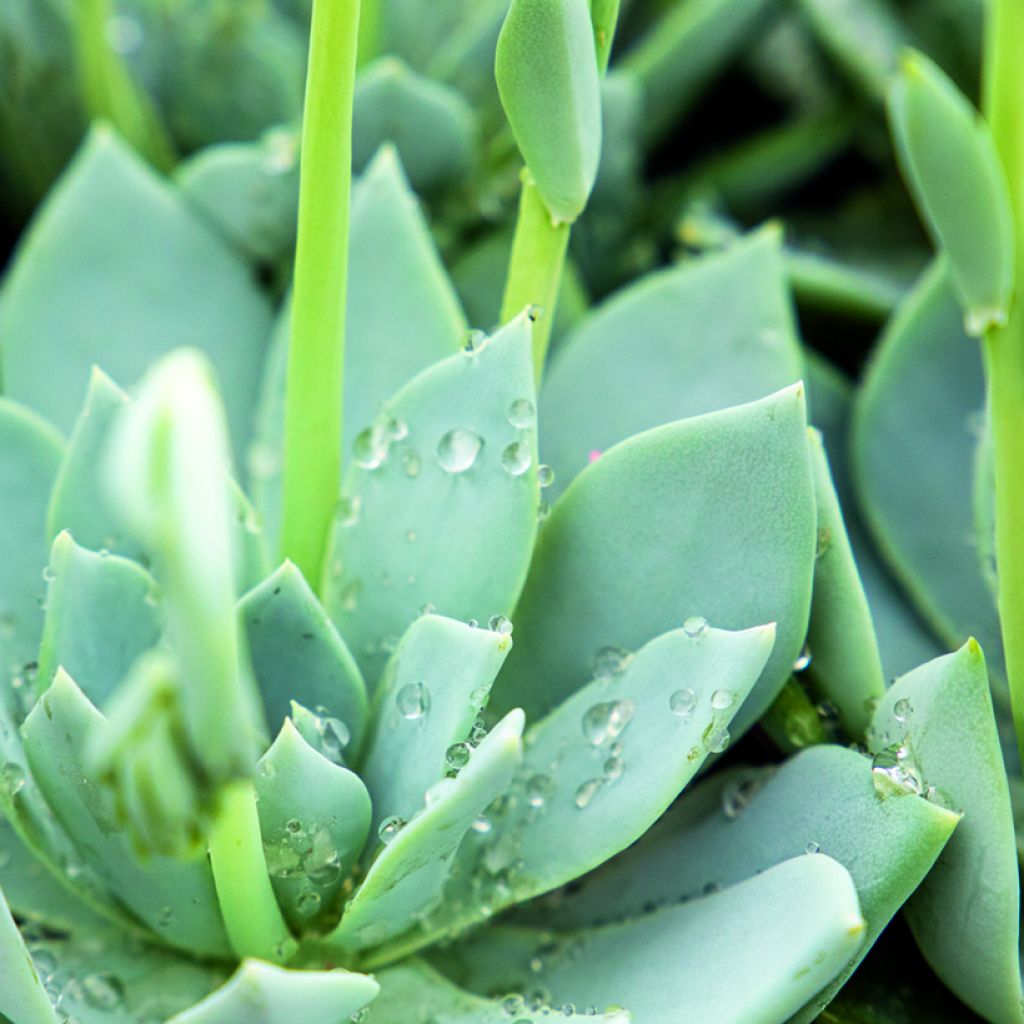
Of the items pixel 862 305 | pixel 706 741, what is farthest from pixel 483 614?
pixel 862 305

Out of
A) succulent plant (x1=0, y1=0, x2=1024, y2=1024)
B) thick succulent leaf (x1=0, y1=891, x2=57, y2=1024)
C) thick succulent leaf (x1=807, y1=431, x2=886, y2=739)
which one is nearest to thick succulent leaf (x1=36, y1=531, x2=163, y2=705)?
succulent plant (x1=0, y1=0, x2=1024, y2=1024)

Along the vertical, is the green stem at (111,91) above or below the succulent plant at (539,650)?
above

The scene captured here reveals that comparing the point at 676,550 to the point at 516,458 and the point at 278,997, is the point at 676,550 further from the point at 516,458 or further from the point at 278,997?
the point at 278,997

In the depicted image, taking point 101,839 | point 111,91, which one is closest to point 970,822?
point 101,839

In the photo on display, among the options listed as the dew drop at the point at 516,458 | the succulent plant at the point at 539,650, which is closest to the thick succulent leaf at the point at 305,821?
the succulent plant at the point at 539,650

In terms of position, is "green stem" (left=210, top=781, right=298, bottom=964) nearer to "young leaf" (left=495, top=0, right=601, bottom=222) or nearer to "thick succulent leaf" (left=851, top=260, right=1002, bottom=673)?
"young leaf" (left=495, top=0, right=601, bottom=222)

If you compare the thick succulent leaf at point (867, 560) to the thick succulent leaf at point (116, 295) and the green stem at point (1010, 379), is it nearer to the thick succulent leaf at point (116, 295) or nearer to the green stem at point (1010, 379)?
the green stem at point (1010, 379)

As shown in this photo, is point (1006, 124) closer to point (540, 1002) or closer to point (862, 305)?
point (862, 305)
